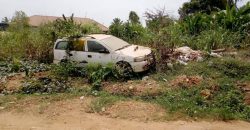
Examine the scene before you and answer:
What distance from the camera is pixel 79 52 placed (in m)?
13.5

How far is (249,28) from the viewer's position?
18156 mm

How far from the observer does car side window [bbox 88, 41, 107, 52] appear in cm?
1298

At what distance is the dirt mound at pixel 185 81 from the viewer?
1081 cm

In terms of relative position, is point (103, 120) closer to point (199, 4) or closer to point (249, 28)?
point (249, 28)

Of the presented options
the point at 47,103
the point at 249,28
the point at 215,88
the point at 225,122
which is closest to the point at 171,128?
the point at 225,122

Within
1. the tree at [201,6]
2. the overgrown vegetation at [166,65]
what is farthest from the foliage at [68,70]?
the tree at [201,6]

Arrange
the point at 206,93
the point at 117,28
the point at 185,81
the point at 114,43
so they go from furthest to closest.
Answer: the point at 117,28, the point at 114,43, the point at 185,81, the point at 206,93

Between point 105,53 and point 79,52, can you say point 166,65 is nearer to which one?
point 105,53

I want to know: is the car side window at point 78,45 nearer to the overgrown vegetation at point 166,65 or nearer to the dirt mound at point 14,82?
the overgrown vegetation at point 166,65

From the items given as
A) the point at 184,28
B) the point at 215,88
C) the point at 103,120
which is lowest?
the point at 103,120

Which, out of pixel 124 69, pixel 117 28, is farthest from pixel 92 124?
pixel 117 28

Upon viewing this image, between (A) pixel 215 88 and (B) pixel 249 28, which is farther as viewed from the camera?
(B) pixel 249 28

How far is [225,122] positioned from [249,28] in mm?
10907

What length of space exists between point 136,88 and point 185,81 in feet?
5.03
